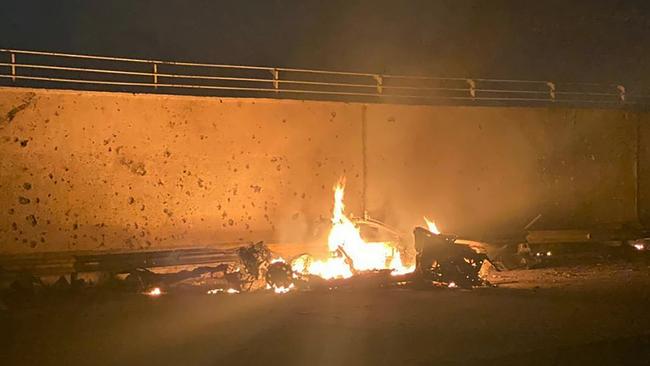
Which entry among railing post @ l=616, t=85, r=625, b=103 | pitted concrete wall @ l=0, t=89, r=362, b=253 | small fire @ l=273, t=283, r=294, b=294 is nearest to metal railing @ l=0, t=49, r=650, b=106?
railing post @ l=616, t=85, r=625, b=103

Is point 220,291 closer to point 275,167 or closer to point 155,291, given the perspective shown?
point 155,291

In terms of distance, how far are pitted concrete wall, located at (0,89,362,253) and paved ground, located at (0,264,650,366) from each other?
1927 millimetres

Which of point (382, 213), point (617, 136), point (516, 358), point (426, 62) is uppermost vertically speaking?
point (426, 62)

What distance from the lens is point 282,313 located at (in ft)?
32.0

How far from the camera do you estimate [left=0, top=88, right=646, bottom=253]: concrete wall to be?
481 inches

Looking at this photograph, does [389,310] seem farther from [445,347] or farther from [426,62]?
[426,62]

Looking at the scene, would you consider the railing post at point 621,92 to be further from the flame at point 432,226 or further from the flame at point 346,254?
the flame at point 346,254

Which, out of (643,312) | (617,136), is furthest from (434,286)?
(617,136)

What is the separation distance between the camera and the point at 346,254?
1323 cm

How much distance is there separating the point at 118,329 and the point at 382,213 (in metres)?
7.42

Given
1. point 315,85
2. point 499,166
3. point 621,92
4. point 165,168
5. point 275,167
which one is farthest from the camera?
point 315,85

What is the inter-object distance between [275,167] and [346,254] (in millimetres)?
2309

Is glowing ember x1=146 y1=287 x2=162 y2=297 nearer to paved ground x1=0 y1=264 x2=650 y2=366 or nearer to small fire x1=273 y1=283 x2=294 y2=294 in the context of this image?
paved ground x1=0 y1=264 x2=650 y2=366

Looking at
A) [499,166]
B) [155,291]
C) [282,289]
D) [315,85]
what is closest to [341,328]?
[282,289]
